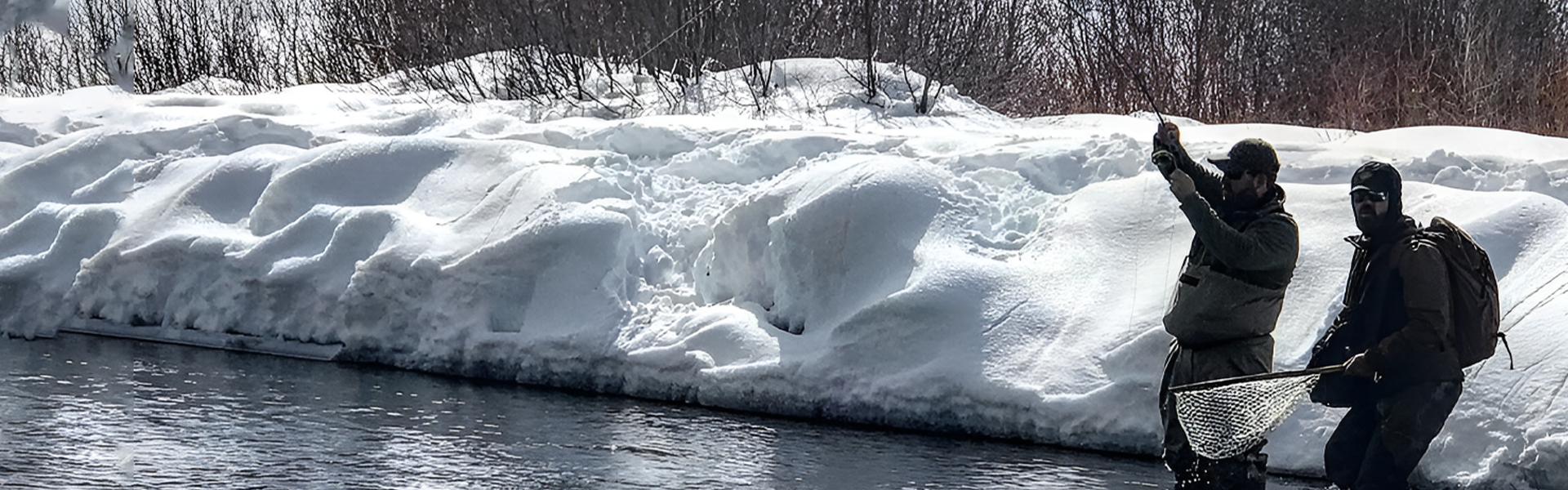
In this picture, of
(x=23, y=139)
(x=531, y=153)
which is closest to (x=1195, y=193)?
(x=531, y=153)

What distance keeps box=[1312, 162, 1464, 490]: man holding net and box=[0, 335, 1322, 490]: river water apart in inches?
69.7

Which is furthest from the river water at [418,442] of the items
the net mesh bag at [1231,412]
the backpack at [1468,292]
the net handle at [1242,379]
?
the backpack at [1468,292]

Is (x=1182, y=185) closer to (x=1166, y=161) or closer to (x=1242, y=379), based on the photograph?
(x=1166, y=161)

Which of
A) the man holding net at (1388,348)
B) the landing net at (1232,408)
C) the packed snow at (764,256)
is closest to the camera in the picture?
the landing net at (1232,408)

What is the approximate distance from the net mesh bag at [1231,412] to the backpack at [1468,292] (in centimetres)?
54

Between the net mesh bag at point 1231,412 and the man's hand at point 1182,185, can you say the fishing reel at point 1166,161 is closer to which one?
the man's hand at point 1182,185

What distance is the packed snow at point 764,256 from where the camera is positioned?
28.1ft

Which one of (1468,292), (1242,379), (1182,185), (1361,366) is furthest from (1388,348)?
(1182,185)

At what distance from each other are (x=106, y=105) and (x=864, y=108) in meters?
7.57

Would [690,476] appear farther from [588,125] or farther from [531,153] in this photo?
[588,125]

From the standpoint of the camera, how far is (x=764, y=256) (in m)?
10.4

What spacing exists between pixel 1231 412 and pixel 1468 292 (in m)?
0.99

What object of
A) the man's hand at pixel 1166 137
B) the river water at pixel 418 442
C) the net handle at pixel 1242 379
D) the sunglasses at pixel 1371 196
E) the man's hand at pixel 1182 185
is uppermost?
the man's hand at pixel 1166 137

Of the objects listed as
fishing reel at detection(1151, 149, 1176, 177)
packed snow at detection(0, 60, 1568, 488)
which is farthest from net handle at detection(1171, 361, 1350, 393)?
packed snow at detection(0, 60, 1568, 488)
